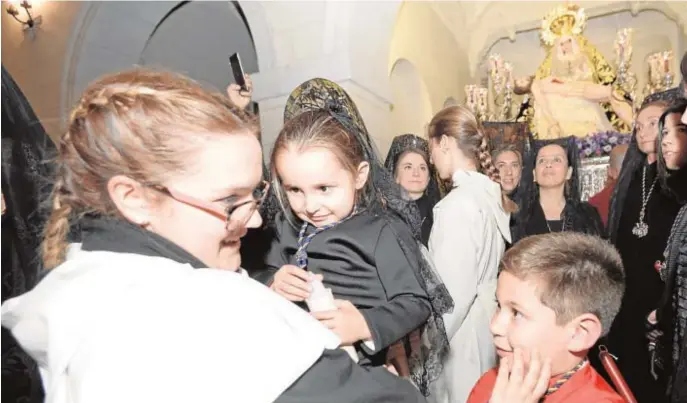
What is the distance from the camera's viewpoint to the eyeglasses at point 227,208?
97cm

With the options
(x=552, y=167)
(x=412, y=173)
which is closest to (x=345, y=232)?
(x=412, y=173)

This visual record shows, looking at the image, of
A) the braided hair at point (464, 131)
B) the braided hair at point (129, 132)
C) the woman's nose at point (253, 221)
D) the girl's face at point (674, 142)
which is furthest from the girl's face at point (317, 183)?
the girl's face at point (674, 142)

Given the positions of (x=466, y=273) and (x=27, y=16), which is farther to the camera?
(x=27, y=16)

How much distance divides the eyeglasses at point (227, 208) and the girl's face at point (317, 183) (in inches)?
17.3

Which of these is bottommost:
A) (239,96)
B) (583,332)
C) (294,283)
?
(583,332)

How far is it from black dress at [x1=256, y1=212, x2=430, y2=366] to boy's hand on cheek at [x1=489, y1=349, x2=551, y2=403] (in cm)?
31

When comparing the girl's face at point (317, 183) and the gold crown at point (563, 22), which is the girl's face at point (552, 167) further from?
the gold crown at point (563, 22)

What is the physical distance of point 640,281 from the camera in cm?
300

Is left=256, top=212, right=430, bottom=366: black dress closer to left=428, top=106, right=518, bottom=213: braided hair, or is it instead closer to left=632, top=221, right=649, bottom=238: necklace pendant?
left=428, top=106, right=518, bottom=213: braided hair

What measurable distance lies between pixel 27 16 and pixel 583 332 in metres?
5.63

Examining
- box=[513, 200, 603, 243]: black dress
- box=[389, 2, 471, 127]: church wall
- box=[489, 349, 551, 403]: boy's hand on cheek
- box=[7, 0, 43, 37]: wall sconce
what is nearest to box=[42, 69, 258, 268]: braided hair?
box=[489, 349, 551, 403]: boy's hand on cheek

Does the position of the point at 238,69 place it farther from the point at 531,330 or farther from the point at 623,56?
the point at 623,56

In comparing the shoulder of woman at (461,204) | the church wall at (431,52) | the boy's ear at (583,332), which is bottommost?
the boy's ear at (583,332)

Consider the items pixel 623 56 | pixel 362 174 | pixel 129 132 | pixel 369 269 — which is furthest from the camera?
pixel 623 56
